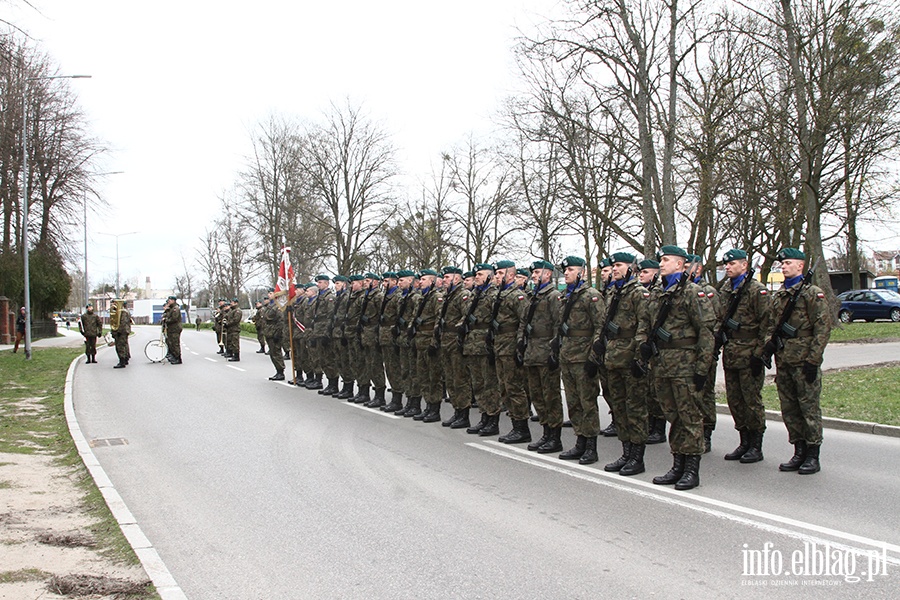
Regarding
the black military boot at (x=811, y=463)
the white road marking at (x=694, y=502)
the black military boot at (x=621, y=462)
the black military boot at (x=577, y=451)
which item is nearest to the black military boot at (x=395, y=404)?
the white road marking at (x=694, y=502)

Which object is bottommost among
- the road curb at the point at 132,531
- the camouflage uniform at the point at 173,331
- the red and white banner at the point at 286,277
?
the road curb at the point at 132,531

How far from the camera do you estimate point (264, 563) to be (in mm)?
4766

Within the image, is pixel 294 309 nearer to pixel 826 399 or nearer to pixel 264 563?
pixel 826 399

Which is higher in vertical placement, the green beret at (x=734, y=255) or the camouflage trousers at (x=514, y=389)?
the green beret at (x=734, y=255)

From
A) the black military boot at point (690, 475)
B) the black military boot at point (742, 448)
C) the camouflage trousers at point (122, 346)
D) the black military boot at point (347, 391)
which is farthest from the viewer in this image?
the camouflage trousers at point (122, 346)

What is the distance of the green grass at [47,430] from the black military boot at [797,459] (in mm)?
5648

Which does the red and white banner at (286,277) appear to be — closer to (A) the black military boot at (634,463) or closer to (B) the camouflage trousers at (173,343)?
(B) the camouflage trousers at (173,343)

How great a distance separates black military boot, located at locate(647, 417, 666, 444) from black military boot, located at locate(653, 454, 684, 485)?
6.72 ft

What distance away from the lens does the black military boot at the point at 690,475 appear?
20.8 ft

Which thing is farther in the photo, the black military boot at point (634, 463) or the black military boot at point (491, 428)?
the black military boot at point (491, 428)

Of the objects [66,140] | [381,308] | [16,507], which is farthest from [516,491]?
[66,140]

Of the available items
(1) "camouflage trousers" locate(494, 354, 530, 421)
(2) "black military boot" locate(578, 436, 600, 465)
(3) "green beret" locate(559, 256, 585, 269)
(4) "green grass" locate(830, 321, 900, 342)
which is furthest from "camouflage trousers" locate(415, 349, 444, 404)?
(4) "green grass" locate(830, 321, 900, 342)

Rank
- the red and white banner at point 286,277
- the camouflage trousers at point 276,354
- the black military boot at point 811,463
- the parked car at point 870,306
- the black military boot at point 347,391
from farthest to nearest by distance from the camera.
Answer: the parked car at point 870,306 < the camouflage trousers at point 276,354 < the red and white banner at point 286,277 < the black military boot at point 347,391 < the black military boot at point 811,463

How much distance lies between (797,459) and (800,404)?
1.79 ft
